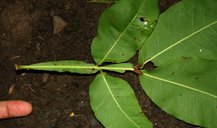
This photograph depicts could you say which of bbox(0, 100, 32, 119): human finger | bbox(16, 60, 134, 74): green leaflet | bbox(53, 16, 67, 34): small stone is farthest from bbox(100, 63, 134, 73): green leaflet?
bbox(0, 100, 32, 119): human finger

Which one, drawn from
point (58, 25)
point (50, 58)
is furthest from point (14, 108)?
point (58, 25)

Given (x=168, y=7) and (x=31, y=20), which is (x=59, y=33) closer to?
(x=31, y=20)

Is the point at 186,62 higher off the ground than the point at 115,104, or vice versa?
the point at 186,62

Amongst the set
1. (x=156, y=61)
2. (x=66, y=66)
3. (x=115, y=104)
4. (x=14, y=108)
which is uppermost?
(x=156, y=61)

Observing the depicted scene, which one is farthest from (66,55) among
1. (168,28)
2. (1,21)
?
Result: (168,28)

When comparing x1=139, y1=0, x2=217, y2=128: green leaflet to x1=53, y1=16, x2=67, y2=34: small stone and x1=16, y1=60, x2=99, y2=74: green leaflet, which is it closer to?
x1=16, y1=60, x2=99, y2=74: green leaflet

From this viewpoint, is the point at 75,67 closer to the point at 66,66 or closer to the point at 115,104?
the point at 66,66
